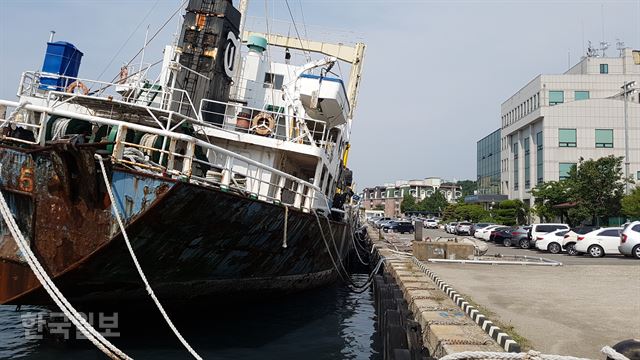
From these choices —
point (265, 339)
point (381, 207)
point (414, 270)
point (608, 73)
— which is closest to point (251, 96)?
point (414, 270)

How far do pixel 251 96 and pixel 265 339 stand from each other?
799 cm

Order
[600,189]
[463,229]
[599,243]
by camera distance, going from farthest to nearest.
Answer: [463,229], [600,189], [599,243]

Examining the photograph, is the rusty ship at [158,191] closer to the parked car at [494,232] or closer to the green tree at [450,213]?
the parked car at [494,232]

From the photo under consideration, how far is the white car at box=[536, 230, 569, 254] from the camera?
79.3 feet

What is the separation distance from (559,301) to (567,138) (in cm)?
4503

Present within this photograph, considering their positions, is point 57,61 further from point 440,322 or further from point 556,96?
point 556,96

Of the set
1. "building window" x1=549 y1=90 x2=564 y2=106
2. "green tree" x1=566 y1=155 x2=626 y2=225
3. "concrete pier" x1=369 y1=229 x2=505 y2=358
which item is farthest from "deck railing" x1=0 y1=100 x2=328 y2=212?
"building window" x1=549 y1=90 x2=564 y2=106

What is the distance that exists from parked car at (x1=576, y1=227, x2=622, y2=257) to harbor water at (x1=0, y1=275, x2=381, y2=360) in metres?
13.9

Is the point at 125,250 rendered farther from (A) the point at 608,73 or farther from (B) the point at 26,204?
(A) the point at 608,73

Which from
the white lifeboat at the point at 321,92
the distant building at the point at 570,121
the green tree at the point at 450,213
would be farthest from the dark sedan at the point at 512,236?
the green tree at the point at 450,213

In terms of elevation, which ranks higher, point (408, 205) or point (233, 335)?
point (408, 205)

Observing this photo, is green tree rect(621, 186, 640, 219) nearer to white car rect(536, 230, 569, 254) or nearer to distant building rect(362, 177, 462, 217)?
white car rect(536, 230, 569, 254)

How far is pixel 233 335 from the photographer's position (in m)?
9.15

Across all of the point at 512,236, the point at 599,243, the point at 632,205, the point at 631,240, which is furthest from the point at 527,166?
the point at 631,240
